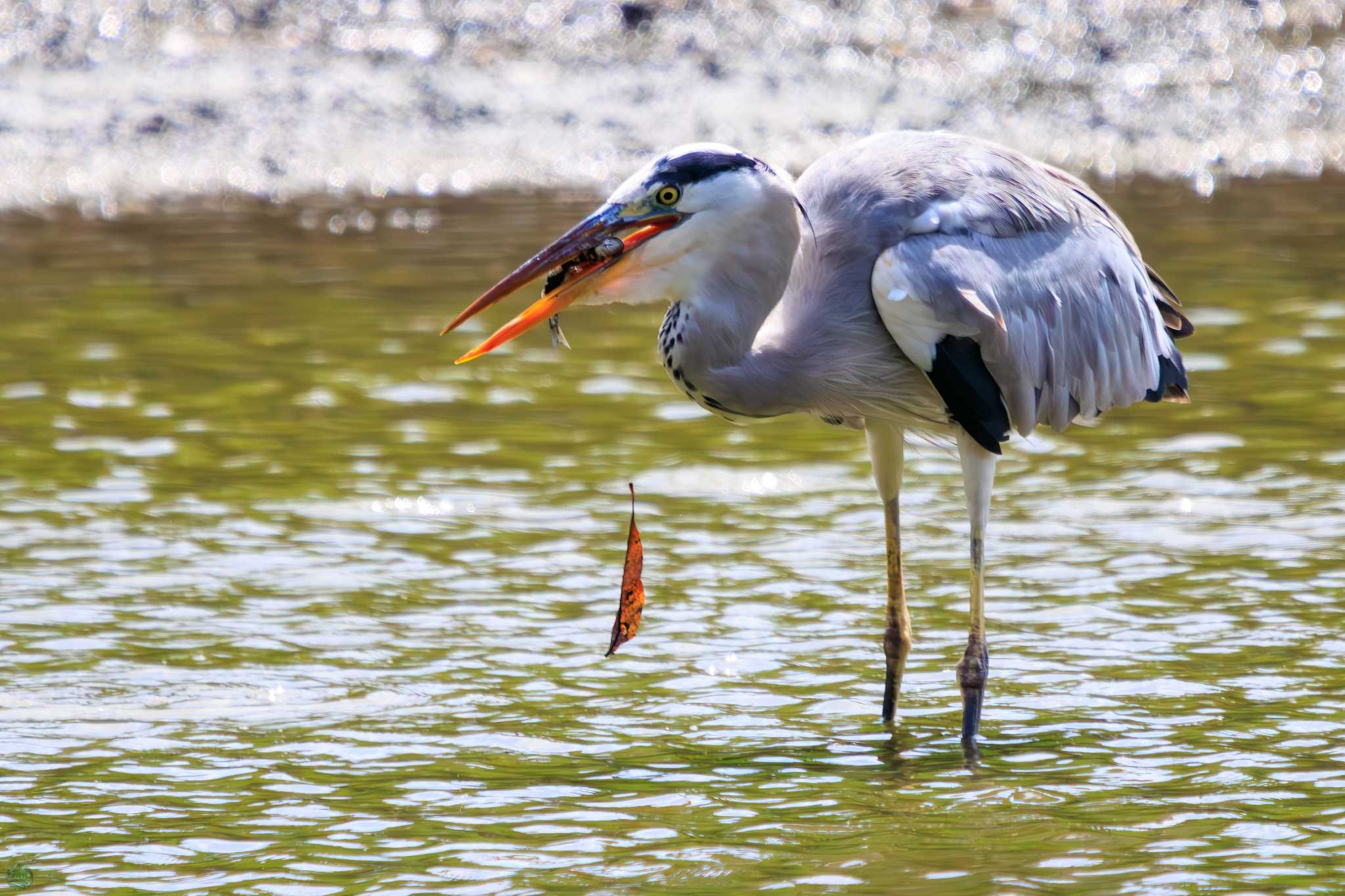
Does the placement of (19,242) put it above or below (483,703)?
above

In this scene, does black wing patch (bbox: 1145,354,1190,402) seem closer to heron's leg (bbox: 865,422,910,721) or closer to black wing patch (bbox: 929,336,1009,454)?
heron's leg (bbox: 865,422,910,721)

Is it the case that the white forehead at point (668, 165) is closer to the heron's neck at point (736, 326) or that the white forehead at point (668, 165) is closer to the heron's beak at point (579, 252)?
the heron's beak at point (579, 252)

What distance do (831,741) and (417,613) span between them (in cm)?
207

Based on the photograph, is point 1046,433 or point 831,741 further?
point 1046,433

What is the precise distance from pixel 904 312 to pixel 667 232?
0.77 meters

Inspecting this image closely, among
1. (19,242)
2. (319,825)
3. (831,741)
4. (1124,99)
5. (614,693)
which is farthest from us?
(1124,99)

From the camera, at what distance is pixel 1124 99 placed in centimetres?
2033

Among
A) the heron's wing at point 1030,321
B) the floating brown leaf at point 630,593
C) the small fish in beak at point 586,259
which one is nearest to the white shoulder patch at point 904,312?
the heron's wing at point 1030,321

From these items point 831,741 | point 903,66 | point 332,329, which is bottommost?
point 831,741

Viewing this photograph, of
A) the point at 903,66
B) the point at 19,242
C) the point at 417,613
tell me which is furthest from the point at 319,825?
the point at 903,66

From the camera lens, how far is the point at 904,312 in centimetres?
649

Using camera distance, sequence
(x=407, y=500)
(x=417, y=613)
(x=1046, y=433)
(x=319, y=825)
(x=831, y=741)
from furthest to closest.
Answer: (x=1046, y=433) → (x=407, y=500) → (x=417, y=613) → (x=831, y=741) → (x=319, y=825)

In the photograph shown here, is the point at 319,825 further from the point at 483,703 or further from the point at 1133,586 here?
the point at 1133,586

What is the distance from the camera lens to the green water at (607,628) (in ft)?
19.4
